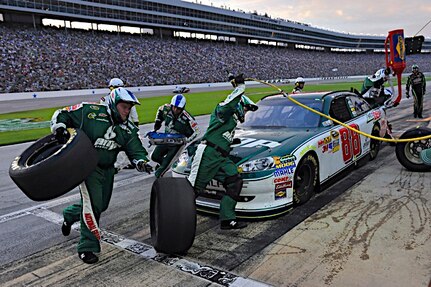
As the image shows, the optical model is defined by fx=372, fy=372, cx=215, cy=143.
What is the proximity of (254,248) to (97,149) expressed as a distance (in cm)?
183

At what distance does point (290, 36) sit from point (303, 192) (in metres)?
90.4

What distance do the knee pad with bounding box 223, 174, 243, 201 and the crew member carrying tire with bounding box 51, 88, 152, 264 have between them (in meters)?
0.94

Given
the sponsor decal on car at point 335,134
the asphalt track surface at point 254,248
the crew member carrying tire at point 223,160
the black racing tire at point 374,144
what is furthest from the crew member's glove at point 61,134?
the black racing tire at point 374,144

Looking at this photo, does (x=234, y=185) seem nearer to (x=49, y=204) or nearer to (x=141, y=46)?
(x=49, y=204)

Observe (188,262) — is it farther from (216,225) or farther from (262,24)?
(262,24)

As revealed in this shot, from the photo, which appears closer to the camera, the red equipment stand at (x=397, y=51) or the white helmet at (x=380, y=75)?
the red equipment stand at (x=397, y=51)

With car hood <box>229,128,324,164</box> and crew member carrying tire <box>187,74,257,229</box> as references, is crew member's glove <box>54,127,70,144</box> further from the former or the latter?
car hood <box>229,128,324,164</box>

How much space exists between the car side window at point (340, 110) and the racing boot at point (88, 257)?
154 inches

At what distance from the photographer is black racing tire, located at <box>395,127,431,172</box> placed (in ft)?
19.9

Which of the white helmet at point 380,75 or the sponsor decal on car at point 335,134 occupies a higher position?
the white helmet at point 380,75

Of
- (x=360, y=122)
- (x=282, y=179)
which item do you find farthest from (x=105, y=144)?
(x=360, y=122)

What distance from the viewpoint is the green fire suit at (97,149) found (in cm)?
355

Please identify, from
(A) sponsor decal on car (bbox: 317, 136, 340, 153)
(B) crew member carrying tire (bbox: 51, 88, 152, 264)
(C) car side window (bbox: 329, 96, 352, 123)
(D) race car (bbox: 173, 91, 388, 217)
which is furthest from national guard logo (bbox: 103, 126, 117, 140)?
(C) car side window (bbox: 329, 96, 352, 123)

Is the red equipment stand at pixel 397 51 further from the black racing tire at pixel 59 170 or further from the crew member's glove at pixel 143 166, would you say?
the black racing tire at pixel 59 170
